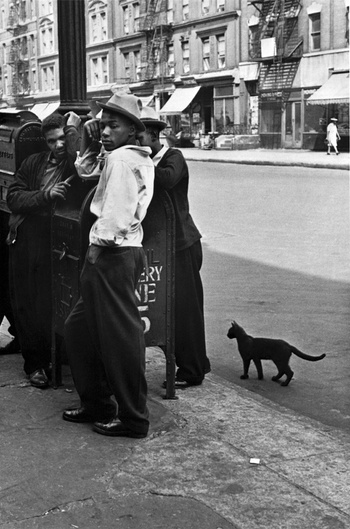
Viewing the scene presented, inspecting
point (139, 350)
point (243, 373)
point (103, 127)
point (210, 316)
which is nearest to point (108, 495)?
point (139, 350)

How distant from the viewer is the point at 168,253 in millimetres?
4867

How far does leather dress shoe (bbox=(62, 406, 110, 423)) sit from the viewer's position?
4.56 m

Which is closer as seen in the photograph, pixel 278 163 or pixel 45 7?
pixel 278 163

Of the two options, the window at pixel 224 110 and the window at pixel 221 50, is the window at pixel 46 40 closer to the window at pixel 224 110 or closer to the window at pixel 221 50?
the window at pixel 221 50

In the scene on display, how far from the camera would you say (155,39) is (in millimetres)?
51594

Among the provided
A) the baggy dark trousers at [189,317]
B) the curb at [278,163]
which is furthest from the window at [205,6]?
the baggy dark trousers at [189,317]

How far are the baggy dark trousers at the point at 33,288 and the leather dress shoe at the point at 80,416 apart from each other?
84cm

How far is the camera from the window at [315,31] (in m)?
39.0

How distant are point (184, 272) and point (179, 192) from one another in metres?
0.51

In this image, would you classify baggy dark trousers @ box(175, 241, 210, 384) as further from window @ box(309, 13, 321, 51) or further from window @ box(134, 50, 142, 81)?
window @ box(134, 50, 142, 81)

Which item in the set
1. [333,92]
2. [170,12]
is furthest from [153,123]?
[170,12]

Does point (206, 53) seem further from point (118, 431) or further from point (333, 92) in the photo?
point (118, 431)

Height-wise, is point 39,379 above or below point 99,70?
below

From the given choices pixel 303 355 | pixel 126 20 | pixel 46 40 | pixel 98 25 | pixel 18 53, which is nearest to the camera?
pixel 303 355
